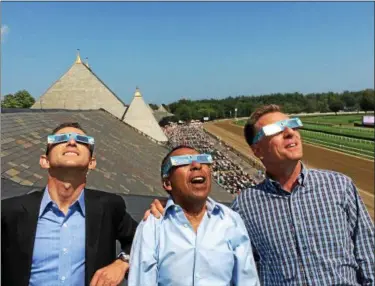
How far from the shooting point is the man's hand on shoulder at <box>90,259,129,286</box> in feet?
7.78

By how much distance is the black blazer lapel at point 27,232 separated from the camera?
240 cm

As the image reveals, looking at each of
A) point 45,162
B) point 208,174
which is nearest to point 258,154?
point 208,174

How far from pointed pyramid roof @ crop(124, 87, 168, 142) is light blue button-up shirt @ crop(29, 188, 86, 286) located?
2407 cm

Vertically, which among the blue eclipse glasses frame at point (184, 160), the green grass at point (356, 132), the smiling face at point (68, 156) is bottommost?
the green grass at point (356, 132)

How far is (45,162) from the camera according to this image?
2.59m

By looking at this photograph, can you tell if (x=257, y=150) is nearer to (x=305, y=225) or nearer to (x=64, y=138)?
(x=305, y=225)

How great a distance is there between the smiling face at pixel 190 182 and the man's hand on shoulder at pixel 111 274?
1.72 feet

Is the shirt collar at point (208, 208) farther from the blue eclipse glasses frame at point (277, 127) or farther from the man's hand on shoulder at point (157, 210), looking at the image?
the blue eclipse glasses frame at point (277, 127)

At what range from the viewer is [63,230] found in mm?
2467

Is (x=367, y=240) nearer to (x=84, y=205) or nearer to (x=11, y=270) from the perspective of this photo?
(x=84, y=205)

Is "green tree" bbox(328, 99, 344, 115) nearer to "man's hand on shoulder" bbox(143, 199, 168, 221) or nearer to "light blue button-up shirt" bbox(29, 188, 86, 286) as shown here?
"man's hand on shoulder" bbox(143, 199, 168, 221)

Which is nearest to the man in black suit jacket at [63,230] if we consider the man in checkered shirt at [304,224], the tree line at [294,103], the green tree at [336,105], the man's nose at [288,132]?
the man in checkered shirt at [304,224]

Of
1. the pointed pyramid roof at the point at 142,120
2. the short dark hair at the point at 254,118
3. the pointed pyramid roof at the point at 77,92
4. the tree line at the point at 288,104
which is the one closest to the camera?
the short dark hair at the point at 254,118

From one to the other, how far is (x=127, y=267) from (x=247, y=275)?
728 mm
